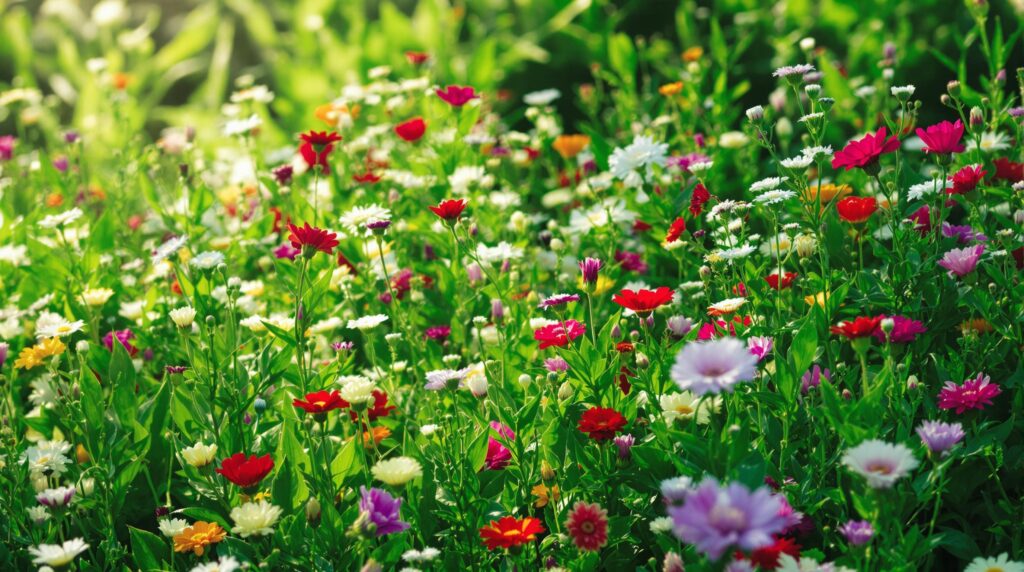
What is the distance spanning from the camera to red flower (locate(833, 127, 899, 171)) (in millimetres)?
1807

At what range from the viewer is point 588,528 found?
4.96ft

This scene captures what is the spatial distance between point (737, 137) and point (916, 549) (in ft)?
5.10

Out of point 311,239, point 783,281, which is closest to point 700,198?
point 783,281

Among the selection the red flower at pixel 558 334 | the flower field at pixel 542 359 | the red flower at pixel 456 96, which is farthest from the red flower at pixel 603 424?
the red flower at pixel 456 96

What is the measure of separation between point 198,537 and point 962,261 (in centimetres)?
135

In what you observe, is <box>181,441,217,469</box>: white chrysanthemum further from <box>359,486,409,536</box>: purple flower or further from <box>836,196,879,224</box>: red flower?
<box>836,196,879,224</box>: red flower

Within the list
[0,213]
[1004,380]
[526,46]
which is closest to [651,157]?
[1004,380]

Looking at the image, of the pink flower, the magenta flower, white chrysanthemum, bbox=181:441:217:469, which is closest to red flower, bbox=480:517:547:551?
white chrysanthemum, bbox=181:441:217:469

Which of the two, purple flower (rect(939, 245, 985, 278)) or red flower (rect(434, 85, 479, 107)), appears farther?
red flower (rect(434, 85, 479, 107))

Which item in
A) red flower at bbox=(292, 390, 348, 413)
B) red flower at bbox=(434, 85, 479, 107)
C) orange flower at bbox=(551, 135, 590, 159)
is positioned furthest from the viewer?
orange flower at bbox=(551, 135, 590, 159)

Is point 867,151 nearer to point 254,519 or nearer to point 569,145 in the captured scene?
point 254,519

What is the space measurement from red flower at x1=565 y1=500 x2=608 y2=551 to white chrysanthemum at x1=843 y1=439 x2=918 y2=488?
1.18 ft

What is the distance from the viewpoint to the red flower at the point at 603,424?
1.69m

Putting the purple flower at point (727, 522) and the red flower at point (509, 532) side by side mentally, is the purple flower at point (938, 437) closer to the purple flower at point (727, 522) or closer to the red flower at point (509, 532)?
the purple flower at point (727, 522)
